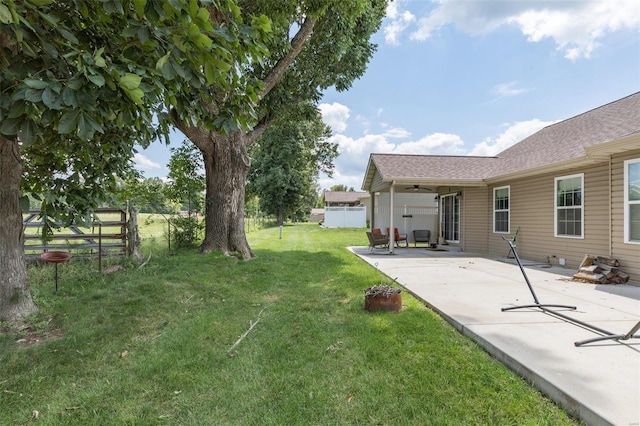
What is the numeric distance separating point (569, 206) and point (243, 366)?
8.57 meters

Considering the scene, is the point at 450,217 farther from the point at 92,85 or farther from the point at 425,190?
the point at 92,85

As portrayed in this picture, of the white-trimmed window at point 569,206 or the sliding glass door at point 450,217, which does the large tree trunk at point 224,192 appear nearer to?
the white-trimmed window at point 569,206

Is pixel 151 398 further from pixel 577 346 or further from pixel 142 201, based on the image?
pixel 142 201

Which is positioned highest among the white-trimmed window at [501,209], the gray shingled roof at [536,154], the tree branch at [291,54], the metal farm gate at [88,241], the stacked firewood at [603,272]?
the tree branch at [291,54]

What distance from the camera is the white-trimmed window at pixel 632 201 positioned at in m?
6.00

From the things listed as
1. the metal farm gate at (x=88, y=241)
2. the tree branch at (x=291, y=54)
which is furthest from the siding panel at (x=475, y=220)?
the metal farm gate at (x=88, y=241)

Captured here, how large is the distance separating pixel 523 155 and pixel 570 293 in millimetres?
6862

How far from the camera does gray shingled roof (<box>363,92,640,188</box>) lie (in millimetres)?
7559

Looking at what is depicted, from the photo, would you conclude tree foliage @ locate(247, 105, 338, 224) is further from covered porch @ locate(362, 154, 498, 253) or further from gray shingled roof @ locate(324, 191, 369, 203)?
covered porch @ locate(362, 154, 498, 253)

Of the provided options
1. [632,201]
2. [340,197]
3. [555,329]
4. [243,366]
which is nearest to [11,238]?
[243,366]

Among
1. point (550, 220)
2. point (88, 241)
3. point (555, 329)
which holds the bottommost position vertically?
point (555, 329)

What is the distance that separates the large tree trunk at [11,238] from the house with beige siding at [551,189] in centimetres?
915

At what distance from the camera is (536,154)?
9.76 metres

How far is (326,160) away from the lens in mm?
37312
